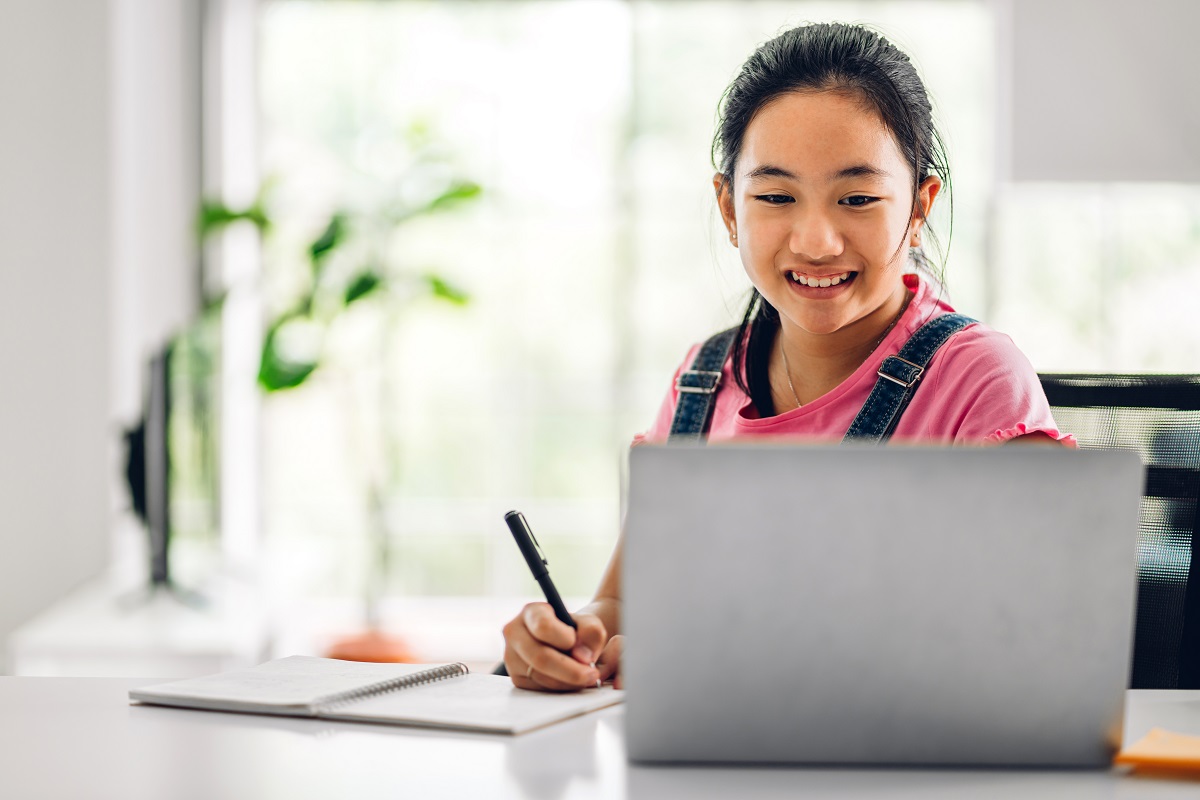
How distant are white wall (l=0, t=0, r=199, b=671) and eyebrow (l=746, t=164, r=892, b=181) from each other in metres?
2.59

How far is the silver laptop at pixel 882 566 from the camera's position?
0.67m

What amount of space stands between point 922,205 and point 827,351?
20 cm

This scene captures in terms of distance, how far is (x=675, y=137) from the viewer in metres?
4.32

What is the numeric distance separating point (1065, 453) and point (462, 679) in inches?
21.3

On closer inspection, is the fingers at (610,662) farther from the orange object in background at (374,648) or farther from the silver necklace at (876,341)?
the orange object in background at (374,648)

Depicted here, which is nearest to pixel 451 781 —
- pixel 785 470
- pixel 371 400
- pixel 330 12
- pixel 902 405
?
pixel 785 470

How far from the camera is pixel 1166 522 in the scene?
133cm

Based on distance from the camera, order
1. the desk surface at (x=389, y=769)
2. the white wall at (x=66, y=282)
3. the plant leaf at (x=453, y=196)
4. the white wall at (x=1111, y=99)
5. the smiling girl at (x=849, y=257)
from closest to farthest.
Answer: the desk surface at (x=389, y=769) < the smiling girl at (x=849, y=257) < the white wall at (x=66, y=282) < the plant leaf at (x=453, y=196) < the white wall at (x=1111, y=99)

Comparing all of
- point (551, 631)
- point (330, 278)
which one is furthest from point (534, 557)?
point (330, 278)

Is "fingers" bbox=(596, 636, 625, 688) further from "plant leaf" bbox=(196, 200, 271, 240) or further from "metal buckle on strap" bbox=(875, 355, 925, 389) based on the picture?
"plant leaf" bbox=(196, 200, 271, 240)

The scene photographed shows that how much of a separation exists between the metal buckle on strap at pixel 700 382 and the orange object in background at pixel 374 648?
2249 mm

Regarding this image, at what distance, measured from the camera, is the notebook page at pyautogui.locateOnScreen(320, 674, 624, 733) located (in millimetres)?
817

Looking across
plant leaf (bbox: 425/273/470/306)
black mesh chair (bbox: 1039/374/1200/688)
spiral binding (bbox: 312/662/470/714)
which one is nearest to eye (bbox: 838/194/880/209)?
black mesh chair (bbox: 1039/374/1200/688)

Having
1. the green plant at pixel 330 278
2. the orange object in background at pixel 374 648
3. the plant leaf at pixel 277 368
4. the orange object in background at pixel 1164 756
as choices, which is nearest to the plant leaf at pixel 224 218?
the green plant at pixel 330 278
